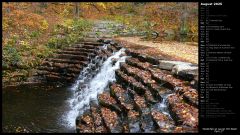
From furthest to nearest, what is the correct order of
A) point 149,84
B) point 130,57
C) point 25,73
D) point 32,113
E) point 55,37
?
point 55,37 → point 25,73 → point 130,57 → point 32,113 → point 149,84

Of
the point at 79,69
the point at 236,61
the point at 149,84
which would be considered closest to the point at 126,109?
the point at 149,84

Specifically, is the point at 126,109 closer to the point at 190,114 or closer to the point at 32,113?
the point at 190,114

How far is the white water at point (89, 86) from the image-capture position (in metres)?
12.5

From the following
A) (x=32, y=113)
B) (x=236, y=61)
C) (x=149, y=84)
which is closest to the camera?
(x=236, y=61)

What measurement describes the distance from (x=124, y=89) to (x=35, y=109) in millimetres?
3331

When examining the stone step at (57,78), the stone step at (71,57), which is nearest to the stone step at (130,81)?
the stone step at (57,78)

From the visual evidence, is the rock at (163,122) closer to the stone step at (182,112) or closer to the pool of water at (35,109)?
the stone step at (182,112)

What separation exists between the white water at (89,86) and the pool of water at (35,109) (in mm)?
277

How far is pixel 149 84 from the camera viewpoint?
11.4 meters

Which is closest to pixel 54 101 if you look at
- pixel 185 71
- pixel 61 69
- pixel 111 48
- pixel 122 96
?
pixel 122 96

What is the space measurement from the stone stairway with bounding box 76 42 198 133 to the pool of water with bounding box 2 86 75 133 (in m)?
1.08

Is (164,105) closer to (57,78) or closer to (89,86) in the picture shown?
(89,86)

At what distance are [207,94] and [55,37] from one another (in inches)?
567

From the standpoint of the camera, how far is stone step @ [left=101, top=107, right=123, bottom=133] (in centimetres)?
927
